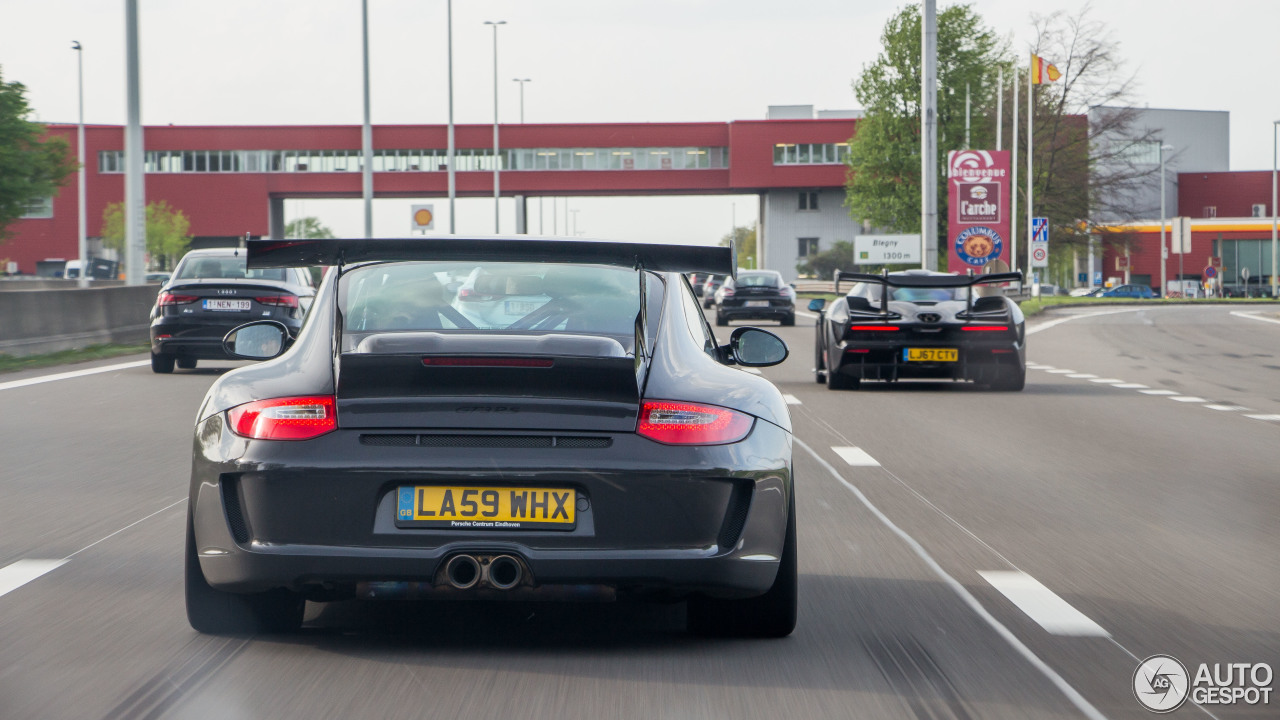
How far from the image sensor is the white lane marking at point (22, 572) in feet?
18.9

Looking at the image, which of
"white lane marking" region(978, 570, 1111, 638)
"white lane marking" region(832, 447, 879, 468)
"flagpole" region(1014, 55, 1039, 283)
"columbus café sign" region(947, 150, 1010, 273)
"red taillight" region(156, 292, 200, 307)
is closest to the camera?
"white lane marking" region(978, 570, 1111, 638)

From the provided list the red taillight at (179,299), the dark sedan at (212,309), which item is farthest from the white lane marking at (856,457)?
the red taillight at (179,299)

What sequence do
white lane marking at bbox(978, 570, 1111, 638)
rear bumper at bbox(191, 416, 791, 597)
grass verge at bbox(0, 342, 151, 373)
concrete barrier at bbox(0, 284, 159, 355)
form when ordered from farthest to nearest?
1. concrete barrier at bbox(0, 284, 159, 355)
2. grass verge at bbox(0, 342, 151, 373)
3. white lane marking at bbox(978, 570, 1111, 638)
4. rear bumper at bbox(191, 416, 791, 597)

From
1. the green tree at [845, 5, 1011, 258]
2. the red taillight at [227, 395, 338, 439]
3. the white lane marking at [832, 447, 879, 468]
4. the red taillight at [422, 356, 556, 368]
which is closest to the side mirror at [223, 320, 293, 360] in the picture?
the red taillight at [227, 395, 338, 439]

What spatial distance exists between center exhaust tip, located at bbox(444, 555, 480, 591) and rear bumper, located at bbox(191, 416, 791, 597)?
3 cm

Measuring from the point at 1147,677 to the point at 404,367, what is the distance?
230cm

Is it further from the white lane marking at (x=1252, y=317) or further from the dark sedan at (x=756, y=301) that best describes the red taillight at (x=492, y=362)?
the white lane marking at (x=1252, y=317)

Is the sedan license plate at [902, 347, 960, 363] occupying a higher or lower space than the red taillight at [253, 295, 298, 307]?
lower

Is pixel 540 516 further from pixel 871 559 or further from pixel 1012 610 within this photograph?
pixel 871 559

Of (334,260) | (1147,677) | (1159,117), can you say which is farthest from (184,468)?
(1159,117)

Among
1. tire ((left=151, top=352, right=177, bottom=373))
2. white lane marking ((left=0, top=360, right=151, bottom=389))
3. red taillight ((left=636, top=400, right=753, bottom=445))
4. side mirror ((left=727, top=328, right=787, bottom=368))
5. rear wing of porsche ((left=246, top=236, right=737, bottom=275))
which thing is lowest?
white lane marking ((left=0, top=360, right=151, bottom=389))

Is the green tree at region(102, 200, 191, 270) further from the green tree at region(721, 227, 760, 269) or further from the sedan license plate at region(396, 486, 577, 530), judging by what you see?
the sedan license plate at region(396, 486, 577, 530)

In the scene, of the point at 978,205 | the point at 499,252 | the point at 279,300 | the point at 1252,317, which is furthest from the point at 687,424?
the point at 1252,317

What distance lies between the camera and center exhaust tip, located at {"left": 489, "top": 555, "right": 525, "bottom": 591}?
4.33 m
